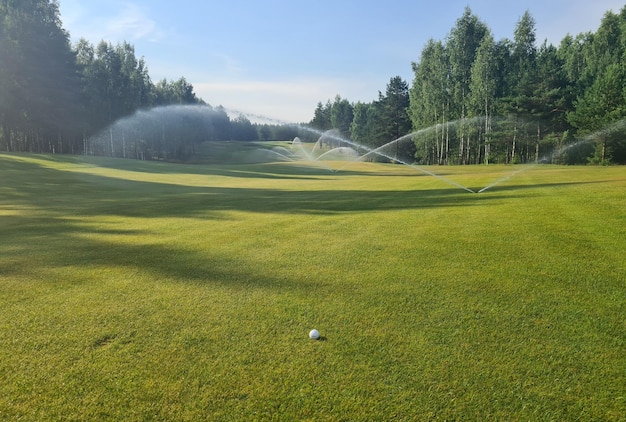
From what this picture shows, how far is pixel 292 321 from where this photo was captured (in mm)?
4945

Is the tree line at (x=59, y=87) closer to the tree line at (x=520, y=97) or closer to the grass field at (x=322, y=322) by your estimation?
the tree line at (x=520, y=97)

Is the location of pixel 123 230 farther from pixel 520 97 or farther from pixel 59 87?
pixel 59 87

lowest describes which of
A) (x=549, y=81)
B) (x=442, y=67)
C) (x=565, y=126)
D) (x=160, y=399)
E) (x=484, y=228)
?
(x=160, y=399)

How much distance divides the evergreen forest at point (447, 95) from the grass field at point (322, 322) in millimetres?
36225

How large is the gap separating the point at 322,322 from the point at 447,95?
216 feet

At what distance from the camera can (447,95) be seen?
6406 centimetres

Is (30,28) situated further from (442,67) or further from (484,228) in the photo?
(484,228)

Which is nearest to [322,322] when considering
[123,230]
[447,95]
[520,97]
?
[123,230]

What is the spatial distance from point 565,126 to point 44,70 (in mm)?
69763

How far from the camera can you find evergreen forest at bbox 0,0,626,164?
50906 millimetres

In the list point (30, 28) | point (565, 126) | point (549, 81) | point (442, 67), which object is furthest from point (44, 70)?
point (565, 126)

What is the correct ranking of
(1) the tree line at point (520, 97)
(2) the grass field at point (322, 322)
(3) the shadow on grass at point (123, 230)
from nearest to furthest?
(2) the grass field at point (322, 322), (3) the shadow on grass at point (123, 230), (1) the tree line at point (520, 97)

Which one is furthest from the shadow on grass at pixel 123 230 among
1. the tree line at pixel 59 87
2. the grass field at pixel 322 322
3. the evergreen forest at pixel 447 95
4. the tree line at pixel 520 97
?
the tree line at pixel 59 87

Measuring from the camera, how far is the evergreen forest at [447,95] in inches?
2004
